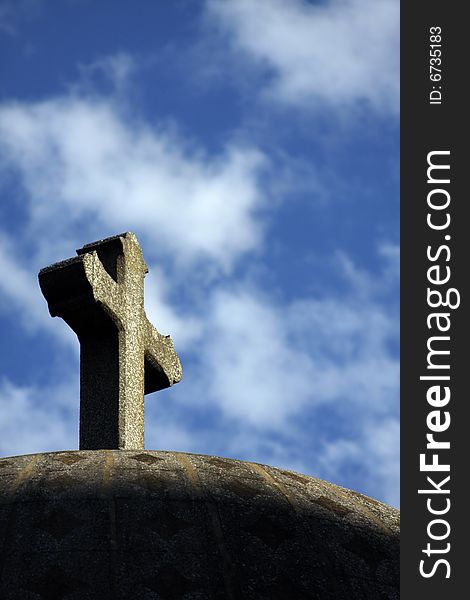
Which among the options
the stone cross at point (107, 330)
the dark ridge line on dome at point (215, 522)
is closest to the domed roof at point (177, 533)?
the dark ridge line on dome at point (215, 522)

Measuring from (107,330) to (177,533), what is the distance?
127 inches

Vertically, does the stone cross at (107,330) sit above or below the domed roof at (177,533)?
above

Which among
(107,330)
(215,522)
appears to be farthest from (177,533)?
(107,330)

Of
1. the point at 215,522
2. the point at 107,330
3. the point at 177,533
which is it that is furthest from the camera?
the point at 107,330

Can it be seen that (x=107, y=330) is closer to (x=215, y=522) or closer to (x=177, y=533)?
(x=215, y=522)

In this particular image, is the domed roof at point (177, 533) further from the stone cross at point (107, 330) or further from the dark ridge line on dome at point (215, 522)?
the stone cross at point (107, 330)

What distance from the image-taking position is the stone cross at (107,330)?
452 inches

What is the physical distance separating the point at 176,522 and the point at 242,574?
673mm

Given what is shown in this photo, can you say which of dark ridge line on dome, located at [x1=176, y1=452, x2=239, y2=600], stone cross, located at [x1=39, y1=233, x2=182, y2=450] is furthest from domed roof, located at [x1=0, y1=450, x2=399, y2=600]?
stone cross, located at [x1=39, y1=233, x2=182, y2=450]

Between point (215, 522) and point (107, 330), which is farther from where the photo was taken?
point (107, 330)

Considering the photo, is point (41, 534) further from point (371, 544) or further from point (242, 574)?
point (371, 544)

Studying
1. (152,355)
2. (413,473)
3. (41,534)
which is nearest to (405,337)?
(413,473)

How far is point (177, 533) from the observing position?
29.9ft

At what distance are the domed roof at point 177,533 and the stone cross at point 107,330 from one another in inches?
42.8
